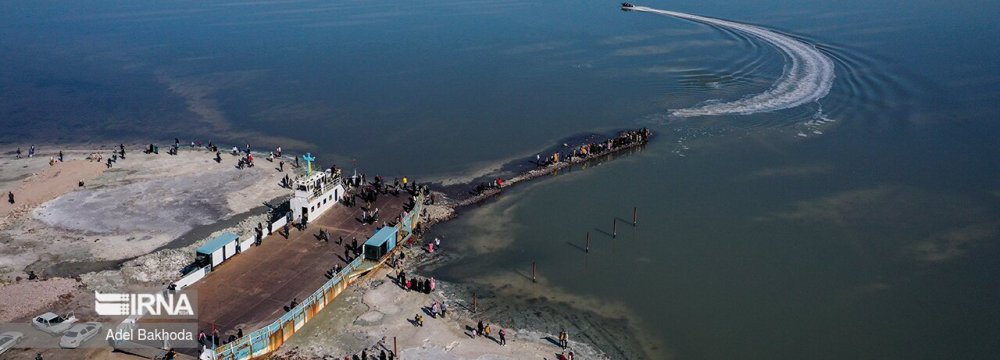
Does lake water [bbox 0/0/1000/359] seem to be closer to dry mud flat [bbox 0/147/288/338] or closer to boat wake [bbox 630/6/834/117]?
boat wake [bbox 630/6/834/117]

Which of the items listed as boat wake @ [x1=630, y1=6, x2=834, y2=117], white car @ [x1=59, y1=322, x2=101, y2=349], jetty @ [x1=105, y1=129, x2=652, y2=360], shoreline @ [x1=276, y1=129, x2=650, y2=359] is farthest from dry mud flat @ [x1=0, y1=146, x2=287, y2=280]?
boat wake @ [x1=630, y1=6, x2=834, y2=117]

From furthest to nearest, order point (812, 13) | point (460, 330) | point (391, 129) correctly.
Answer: point (812, 13), point (391, 129), point (460, 330)

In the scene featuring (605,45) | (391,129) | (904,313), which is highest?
(605,45)

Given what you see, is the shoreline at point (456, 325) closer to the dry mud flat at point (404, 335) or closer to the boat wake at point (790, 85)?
the dry mud flat at point (404, 335)

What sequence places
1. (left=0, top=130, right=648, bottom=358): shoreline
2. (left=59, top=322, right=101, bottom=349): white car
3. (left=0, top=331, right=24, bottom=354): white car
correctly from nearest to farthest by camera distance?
(left=59, top=322, right=101, bottom=349): white car < (left=0, top=331, right=24, bottom=354): white car < (left=0, top=130, right=648, bottom=358): shoreline

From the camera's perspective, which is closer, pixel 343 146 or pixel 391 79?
pixel 343 146

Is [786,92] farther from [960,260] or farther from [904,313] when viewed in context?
[904,313]

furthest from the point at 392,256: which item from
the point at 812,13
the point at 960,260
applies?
the point at 812,13
